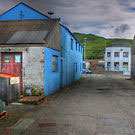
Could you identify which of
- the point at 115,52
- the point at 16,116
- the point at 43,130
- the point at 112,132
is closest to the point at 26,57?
the point at 16,116

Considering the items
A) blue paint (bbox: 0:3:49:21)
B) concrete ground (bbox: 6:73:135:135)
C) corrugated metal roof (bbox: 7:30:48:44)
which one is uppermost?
blue paint (bbox: 0:3:49:21)

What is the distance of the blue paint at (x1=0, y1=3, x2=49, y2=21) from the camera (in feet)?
56.6

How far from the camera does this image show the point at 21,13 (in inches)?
682

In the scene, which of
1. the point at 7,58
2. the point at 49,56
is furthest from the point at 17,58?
the point at 49,56

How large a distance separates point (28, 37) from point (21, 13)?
733cm

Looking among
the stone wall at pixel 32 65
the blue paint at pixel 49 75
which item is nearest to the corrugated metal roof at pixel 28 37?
the stone wall at pixel 32 65

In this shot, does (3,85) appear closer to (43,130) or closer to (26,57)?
(26,57)

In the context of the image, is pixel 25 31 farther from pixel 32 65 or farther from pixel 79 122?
pixel 79 122

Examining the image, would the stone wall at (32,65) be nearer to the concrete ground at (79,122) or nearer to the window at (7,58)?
the window at (7,58)

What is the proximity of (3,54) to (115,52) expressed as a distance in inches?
1659

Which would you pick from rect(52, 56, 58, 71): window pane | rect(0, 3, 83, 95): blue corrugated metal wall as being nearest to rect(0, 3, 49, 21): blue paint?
rect(0, 3, 83, 95): blue corrugated metal wall

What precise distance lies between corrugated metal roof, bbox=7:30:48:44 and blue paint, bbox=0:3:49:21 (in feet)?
19.2

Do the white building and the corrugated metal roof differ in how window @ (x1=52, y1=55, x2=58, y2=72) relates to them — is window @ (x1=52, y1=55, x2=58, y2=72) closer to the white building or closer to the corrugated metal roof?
the corrugated metal roof

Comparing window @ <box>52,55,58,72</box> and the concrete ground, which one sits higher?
window @ <box>52,55,58,72</box>
